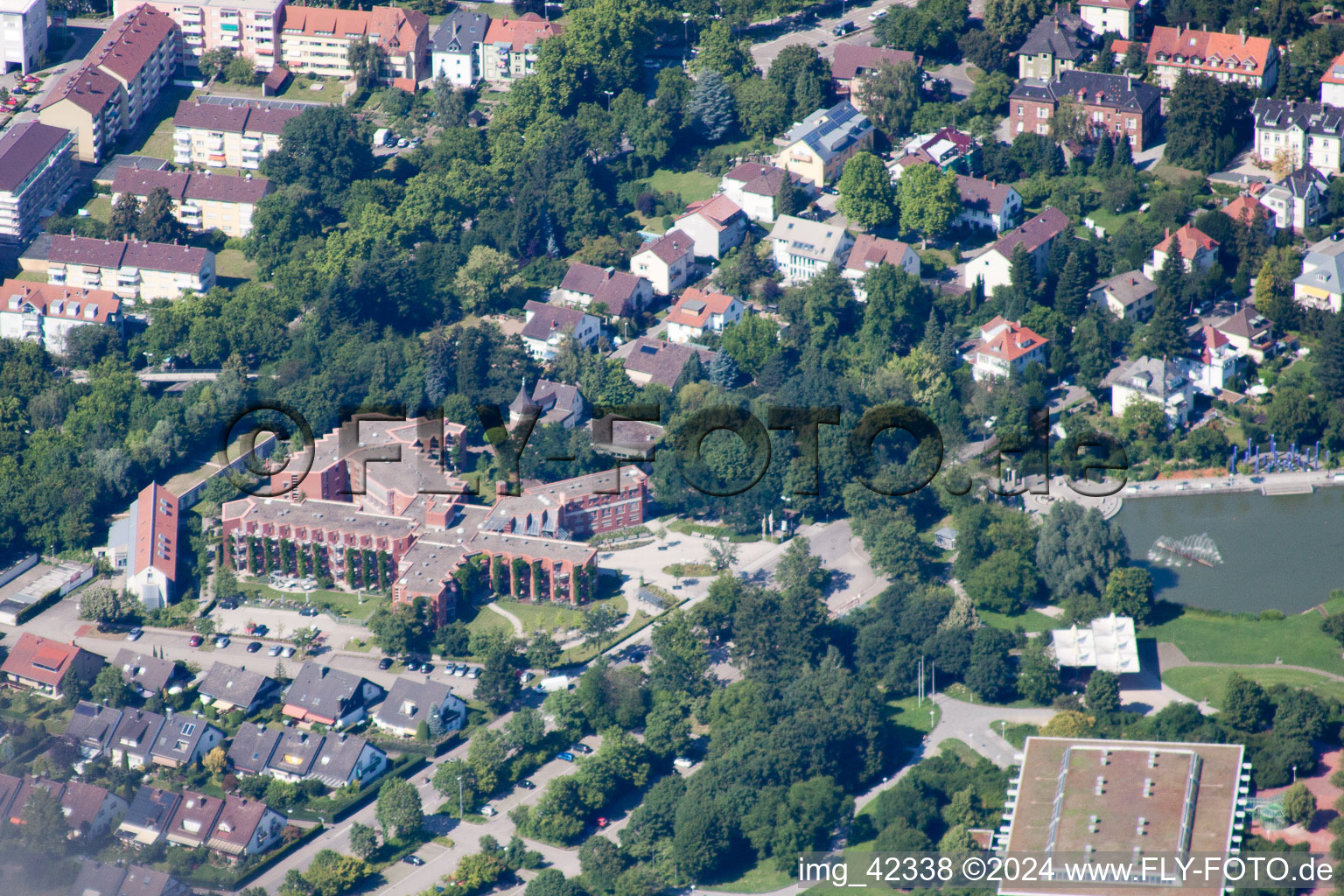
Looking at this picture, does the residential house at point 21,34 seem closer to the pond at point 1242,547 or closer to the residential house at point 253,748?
the residential house at point 253,748

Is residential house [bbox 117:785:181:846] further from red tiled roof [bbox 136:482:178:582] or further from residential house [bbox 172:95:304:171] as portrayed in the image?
residential house [bbox 172:95:304:171]

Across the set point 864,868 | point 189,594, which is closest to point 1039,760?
point 864,868

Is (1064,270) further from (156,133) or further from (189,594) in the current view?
(156,133)

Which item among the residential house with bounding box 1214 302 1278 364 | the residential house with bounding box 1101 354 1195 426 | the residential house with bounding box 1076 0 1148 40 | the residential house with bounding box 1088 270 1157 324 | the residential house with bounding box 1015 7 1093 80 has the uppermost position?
the residential house with bounding box 1076 0 1148 40

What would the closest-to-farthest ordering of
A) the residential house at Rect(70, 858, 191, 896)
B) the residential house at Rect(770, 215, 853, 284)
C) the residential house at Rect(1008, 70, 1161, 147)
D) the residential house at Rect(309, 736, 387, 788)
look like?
the residential house at Rect(70, 858, 191, 896) → the residential house at Rect(309, 736, 387, 788) → the residential house at Rect(770, 215, 853, 284) → the residential house at Rect(1008, 70, 1161, 147)

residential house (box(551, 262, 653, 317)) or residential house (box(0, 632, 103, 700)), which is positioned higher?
residential house (box(551, 262, 653, 317))

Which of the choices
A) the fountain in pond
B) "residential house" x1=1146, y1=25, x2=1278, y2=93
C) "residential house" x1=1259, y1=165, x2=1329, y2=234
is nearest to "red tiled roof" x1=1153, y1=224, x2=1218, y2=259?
"residential house" x1=1259, y1=165, x2=1329, y2=234

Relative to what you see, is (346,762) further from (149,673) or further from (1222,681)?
(1222,681)
